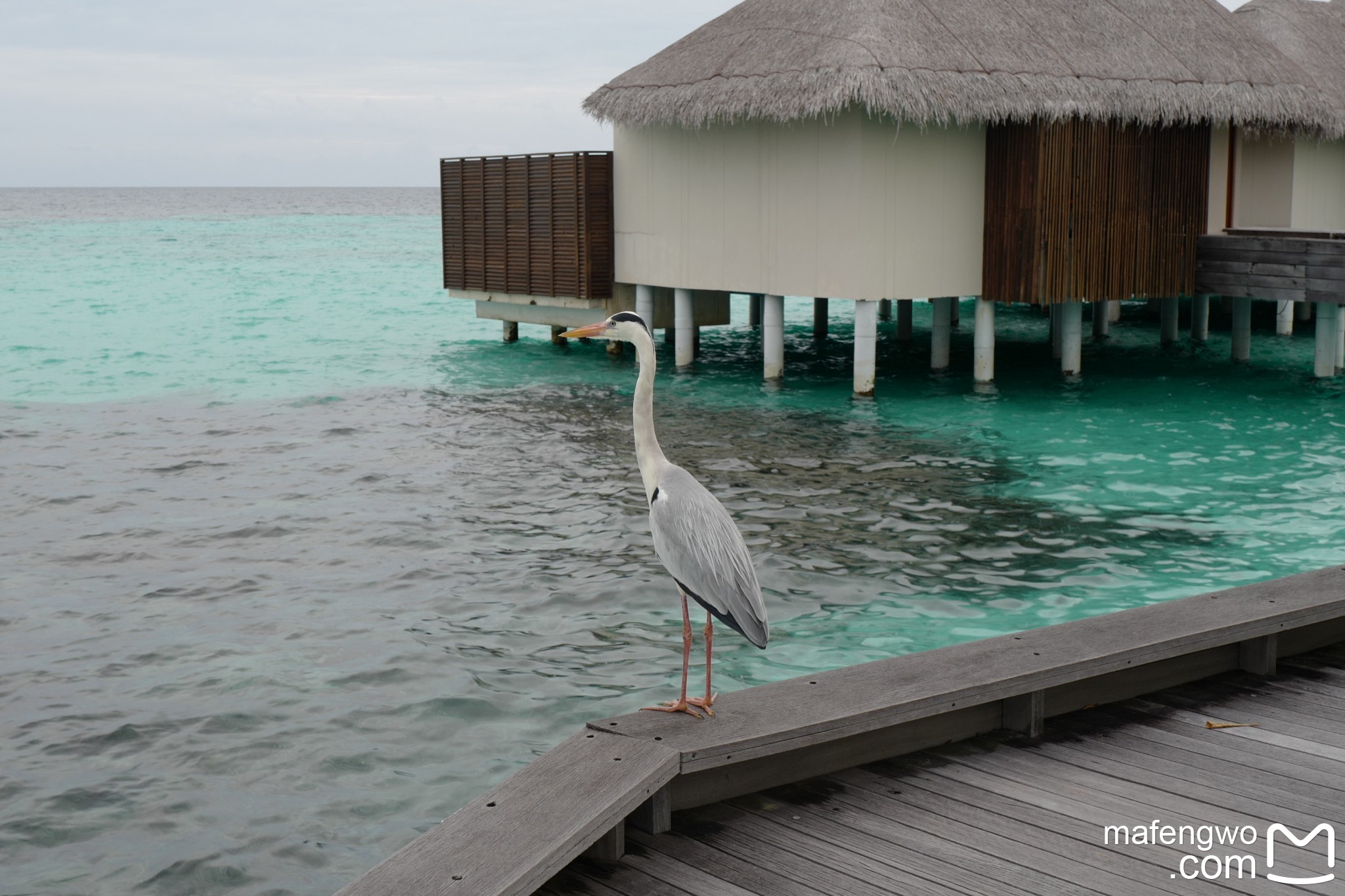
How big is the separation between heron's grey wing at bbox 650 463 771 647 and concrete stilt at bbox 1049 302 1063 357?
47.0ft

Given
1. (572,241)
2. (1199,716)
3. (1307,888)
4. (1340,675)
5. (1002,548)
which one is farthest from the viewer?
(572,241)

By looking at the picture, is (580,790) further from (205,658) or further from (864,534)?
(864,534)

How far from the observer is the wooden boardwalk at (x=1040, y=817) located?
319cm

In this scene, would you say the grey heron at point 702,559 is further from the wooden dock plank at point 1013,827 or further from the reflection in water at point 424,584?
the reflection in water at point 424,584

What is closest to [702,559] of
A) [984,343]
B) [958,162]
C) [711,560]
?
[711,560]

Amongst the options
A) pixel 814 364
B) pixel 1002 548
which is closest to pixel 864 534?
pixel 1002 548

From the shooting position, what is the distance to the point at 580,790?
3.29 metres

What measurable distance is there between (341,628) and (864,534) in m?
3.55

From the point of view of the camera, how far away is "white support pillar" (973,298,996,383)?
1459cm

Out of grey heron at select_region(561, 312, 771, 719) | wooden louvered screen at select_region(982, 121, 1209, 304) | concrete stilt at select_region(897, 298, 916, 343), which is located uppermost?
wooden louvered screen at select_region(982, 121, 1209, 304)

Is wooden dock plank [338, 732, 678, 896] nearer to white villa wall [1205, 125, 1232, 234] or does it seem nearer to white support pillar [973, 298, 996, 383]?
white support pillar [973, 298, 996, 383]

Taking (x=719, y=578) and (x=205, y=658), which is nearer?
(x=719, y=578)

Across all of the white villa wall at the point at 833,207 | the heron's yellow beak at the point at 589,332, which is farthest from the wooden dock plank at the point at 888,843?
the white villa wall at the point at 833,207

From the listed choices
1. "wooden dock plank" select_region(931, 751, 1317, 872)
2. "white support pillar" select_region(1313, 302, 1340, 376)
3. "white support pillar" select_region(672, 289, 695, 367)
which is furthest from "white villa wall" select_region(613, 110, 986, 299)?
"wooden dock plank" select_region(931, 751, 1317, 872)
